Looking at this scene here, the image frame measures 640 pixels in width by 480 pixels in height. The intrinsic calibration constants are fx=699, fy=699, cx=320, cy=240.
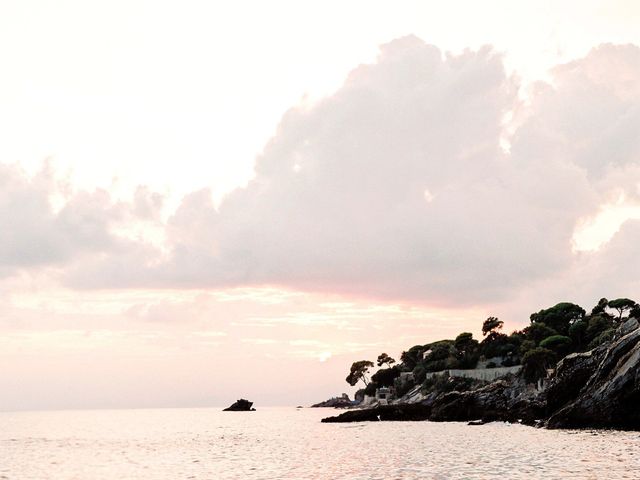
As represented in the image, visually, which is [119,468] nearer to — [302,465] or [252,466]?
[252,466]

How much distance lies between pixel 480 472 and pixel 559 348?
145 m

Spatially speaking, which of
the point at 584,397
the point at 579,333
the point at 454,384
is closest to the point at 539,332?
the point at 579,333

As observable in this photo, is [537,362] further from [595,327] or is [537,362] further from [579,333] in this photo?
[579,333]

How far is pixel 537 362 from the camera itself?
163625 millimetres

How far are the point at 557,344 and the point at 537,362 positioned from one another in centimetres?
1726

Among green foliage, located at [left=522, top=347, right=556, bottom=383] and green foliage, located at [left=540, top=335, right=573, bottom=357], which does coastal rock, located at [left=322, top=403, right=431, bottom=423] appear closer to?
green foliage, located at [left=522, top=347, right=556, bottom=383]

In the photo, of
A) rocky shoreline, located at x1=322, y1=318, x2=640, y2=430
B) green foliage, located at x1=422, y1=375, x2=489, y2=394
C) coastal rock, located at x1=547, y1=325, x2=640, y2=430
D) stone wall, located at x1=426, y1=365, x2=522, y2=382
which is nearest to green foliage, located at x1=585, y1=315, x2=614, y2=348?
stone wall, located at x1=426, y1=365, x2=522, y2=382

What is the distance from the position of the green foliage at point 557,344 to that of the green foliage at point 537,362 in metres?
12.8

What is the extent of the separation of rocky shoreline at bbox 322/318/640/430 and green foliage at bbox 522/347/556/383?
32638 millimetres

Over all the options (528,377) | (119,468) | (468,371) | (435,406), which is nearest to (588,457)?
(119,468)

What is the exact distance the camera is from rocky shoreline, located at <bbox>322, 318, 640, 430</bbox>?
73.4 m

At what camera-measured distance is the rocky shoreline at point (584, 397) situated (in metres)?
73.4

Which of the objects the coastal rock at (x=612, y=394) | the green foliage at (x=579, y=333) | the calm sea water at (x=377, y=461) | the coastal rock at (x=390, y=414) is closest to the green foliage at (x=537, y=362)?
the green foliage at (x=579, y=333)

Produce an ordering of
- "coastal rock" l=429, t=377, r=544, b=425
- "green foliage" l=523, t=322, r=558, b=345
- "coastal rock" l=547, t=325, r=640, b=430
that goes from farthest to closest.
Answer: "green foliage" l=523, t=322, r=558, b=345 → "coastal rock" l=429, t=377, r=544, b=425 → "coastal rock" l=547, t=325, r=640, b=430
